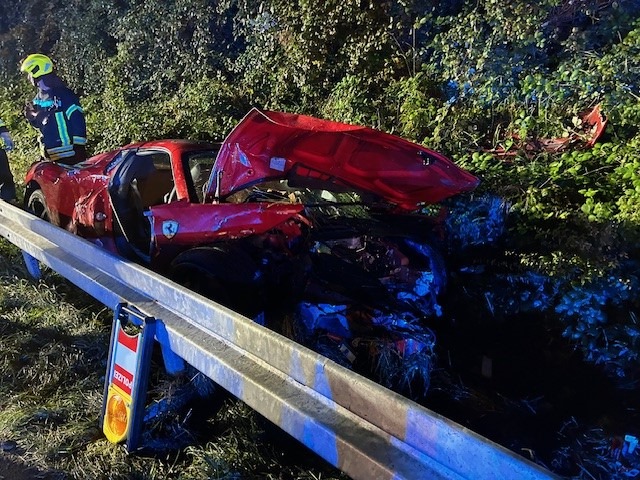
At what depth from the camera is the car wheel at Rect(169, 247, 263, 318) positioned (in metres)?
3.76

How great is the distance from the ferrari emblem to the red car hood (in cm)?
35

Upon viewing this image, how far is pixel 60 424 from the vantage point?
3.26 metres

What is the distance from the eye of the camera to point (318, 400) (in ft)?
7.54

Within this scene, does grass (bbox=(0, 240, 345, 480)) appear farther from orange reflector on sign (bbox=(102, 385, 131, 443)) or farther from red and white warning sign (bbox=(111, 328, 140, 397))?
→ red and white warning sign (bbox=(111, 328, 140, 397))

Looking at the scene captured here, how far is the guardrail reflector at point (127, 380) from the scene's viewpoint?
2934 millimetres

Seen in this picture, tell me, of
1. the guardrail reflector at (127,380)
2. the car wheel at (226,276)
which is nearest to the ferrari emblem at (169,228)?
the car wheel at (226,276)

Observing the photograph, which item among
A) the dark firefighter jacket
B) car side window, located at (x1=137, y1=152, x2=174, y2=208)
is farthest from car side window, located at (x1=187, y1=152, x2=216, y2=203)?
the dark firefighter jacket

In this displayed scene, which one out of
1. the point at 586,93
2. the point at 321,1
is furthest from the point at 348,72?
the point at 586,93

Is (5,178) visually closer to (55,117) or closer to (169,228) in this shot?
(55,117)

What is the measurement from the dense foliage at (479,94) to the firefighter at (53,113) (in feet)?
6.55

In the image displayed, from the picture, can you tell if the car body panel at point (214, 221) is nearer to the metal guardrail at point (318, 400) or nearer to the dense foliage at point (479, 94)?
the metal guardrail at point (318, 400)

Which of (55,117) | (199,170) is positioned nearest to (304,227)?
(199,170)

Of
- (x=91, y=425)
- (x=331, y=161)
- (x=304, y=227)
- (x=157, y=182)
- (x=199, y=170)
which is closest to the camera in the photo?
(x=91, y=425)

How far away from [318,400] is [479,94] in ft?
16.7
